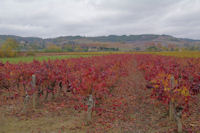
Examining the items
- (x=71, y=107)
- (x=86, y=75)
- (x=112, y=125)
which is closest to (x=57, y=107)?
(x=71, y=107)

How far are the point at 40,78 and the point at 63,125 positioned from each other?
8.10 feet

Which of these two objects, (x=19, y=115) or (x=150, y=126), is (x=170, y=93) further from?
(x=19, y=115)

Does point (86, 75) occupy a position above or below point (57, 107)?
above

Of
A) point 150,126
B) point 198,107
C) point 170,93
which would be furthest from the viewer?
point 198,107

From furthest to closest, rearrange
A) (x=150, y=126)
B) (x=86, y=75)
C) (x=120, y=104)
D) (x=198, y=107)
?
(x=120, y=104)
(x=198, y=107)
(x=86, y=75)
(x=150, y=126)

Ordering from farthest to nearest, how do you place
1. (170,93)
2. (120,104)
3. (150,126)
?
(120,104) < (150,126) < (170,93)

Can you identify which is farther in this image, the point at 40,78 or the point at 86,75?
the point at 40,78

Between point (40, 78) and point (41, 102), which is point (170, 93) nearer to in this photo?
point (40, 78)

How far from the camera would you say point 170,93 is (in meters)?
4.64

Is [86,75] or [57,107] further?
[57,107]

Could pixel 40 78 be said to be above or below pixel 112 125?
above

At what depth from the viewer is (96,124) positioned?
5281 millimetres

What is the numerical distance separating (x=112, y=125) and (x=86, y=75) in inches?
76.4

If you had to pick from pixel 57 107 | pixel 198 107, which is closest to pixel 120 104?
pixel 57 107
